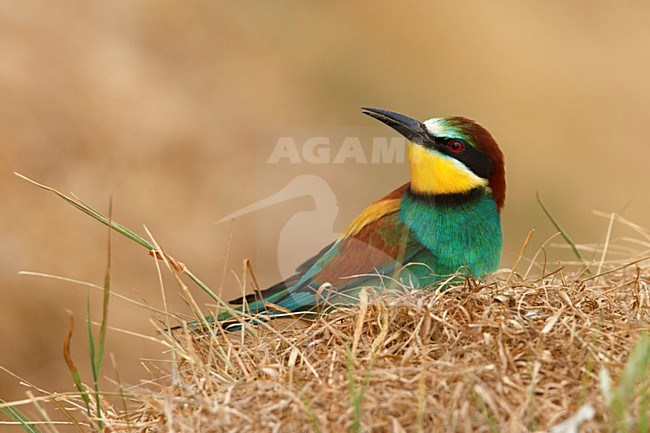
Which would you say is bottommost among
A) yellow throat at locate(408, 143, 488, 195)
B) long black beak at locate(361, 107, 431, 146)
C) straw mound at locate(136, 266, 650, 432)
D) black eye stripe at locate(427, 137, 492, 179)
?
straw mound at locate(136, 266, 650, 432)

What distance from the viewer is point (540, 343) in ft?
5.83

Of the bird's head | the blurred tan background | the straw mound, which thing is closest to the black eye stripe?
the bird's head

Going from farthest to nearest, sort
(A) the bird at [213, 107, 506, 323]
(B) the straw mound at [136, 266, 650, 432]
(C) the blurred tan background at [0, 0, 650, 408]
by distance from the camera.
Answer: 1. (C) the blurred tan background at [0, 0, 650, 408]
2. (A) the bird at [213, 107, 506, 323]
3. (B) the straw mound at [136, 266, 650, 432]

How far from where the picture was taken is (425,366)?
1691mm

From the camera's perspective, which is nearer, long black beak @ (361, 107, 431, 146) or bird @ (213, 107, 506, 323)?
bird @ (213, 107, 506, 323)

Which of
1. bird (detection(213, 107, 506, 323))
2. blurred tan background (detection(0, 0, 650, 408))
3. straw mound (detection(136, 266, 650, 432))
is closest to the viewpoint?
straw mound (detection(136, 266, 650, 432))

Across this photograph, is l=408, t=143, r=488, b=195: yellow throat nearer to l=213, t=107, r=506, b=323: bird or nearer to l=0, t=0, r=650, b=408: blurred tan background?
l=213, t=107, r=506, b=323: bird

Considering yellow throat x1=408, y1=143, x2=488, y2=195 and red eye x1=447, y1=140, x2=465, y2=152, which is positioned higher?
red eye x1=447, y1=140, x2=465, y2=152

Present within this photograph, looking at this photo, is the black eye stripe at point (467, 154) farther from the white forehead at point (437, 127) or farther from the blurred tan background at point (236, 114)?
the blurred tan background at point (236, 114)

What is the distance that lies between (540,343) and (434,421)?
1.20ft

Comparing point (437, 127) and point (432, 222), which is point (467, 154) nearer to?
point (437, 127)

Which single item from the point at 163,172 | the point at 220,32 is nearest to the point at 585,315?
the point at 163,172

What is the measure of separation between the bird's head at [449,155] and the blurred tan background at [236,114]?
925 mm

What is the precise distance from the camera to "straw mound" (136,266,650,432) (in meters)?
1.57
